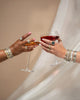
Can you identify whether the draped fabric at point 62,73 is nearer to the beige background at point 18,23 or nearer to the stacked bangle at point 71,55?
the stacked bangle at point 71,55

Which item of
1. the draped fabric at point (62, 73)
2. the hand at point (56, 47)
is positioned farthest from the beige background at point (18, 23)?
the hand at point (56, 47)

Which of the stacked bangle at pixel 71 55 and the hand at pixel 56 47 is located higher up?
the hand at pixel 56 47

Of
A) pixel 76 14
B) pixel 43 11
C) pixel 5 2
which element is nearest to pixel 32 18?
pixel 43 11

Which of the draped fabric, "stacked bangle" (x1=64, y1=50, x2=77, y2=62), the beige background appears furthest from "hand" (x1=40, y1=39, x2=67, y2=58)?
the beige background

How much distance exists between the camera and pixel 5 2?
1.84m

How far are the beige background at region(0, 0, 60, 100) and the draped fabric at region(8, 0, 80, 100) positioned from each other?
0.52 meters

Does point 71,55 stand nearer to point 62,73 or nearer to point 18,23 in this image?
point 62,73

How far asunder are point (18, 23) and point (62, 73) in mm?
958

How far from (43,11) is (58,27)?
593 millimetres

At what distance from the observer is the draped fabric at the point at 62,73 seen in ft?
3.57

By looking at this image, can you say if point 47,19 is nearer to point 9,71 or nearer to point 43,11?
point 43,11

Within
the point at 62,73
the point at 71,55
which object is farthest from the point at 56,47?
the point at 62,73

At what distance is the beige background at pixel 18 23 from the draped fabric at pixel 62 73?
522mm

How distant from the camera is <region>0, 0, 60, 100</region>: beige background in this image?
1.86 meters
